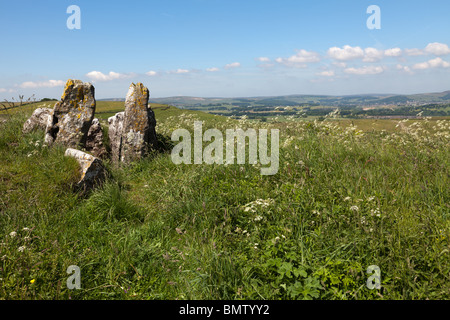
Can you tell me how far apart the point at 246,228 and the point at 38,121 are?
9146 millimetres

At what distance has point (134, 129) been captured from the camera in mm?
A: 9461

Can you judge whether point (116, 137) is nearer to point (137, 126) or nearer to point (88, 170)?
point (137, 126)

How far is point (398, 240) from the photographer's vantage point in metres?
3.47

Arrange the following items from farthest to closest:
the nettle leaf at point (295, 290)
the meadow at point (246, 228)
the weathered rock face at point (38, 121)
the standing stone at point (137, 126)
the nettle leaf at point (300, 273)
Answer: the weathered rock face at point (38, 121) → the standing stone at point (137, 126) → the meadow at point (246, 228) → the nettle leaf at point (300, 273) → the nettle leaf at point (295, 290)

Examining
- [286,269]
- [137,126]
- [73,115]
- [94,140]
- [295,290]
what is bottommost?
[295,290]

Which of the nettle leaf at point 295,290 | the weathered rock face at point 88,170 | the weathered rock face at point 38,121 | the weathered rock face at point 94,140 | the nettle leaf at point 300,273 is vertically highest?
the weathered rock face at point 38,121

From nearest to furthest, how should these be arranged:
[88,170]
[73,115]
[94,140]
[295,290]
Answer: [295,290]
[88,170]
[73,115]
[94,140]

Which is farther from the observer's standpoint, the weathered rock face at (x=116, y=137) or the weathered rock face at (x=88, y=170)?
the weathered rock face at (x=116, y=137)

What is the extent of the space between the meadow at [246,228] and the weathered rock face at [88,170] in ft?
0.65

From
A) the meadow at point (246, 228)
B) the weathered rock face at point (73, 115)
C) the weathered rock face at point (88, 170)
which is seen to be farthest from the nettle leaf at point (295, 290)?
the weathered rock face at point (73, 115)

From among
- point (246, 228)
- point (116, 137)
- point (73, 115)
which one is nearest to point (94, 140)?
point (116, 137)

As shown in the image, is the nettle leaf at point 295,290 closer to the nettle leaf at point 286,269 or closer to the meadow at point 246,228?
the meadow at point 246,228

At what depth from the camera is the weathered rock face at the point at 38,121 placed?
9406mm

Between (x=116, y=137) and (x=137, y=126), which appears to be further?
(x=116, y=137)
